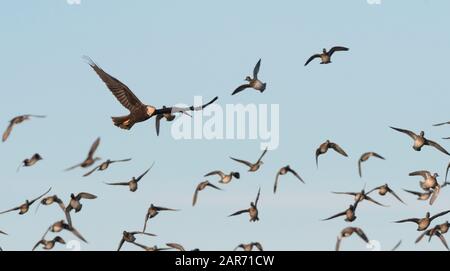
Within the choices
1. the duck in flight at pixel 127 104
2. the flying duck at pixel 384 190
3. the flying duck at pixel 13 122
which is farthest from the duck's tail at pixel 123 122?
the flying duck at pixel 384 190

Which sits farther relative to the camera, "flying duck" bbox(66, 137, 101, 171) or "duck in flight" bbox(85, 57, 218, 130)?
"duck in flight" bbox(85, 57, 218, 130)

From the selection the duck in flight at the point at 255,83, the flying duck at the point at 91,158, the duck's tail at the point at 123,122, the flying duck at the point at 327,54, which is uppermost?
the flying duck at the point at 327,54

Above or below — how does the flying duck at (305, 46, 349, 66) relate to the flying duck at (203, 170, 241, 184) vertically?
above

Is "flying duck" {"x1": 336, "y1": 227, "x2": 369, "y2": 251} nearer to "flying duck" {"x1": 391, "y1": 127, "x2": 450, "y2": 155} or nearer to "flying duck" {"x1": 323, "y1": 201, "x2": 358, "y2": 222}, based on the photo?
"flying duck" {"x1": 323, "y1": 201, "x2": 358, "y2": 222}

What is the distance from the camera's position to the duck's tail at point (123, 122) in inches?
1688

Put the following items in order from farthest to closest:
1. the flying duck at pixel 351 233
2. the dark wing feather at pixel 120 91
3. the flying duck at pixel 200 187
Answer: the flying duck at pixel 200 187 → the flying duck at pixel 351 233 → the dark wing feather at pixel 120 91

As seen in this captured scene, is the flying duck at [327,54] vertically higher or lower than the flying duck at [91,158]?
higher

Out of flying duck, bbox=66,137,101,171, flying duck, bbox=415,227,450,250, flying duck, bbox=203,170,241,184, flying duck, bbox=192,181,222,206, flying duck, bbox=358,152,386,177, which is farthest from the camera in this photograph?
flying duck, bbox=203,170,241,184

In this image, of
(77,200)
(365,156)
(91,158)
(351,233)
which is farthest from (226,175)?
(91,158)

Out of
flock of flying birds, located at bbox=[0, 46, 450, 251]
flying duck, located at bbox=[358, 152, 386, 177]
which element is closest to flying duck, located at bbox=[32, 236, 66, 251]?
flock of flying birds, located at bbox=[0, 46, 450, 251]

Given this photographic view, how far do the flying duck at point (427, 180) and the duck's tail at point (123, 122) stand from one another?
16.1 m

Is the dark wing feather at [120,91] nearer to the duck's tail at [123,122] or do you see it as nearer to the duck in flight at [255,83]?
the duck's tail at [123,122]

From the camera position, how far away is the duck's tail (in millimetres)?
42862
